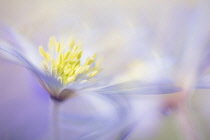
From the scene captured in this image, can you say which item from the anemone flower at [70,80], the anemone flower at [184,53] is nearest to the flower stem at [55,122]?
the anemone flower at [70,80]

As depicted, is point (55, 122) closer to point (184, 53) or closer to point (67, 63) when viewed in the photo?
point (67, 63)

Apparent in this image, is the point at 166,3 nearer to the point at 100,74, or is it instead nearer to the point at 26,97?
the point at 100,74

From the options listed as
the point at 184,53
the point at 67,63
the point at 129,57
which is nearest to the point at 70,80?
the point at 67,63

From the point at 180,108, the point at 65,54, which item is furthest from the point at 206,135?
the point at 65,54

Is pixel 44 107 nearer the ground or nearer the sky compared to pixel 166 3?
nearer the ground

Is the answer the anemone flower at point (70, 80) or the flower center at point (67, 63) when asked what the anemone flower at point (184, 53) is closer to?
the anemone flower at point (70, 80)

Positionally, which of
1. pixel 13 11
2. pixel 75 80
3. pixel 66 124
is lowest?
pixel 66 124

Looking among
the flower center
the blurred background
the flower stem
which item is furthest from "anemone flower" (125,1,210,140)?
the flower stem
